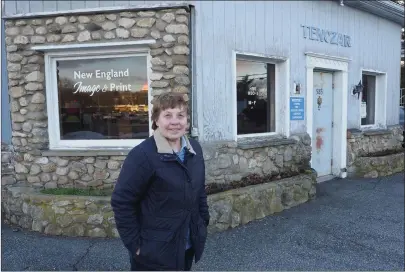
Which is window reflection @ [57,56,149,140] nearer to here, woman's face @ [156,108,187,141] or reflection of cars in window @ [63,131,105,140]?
reflection of cars in window @ [63,131,105,140]

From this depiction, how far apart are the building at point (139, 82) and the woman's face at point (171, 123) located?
8.84 ft

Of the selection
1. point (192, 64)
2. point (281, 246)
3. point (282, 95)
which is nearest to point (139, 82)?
point (192, 64)

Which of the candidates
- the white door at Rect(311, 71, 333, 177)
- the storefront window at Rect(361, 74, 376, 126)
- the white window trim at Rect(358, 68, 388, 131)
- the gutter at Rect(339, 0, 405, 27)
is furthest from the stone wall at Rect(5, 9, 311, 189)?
the white window trim at Rect(358, 68, 388, 131)

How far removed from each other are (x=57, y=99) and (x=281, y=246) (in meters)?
3.85

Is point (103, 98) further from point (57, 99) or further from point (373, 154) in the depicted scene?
point (373, 154)

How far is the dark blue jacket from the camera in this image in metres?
2.21

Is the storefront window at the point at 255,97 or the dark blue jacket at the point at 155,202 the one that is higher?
the storefront window at the point at 255,97

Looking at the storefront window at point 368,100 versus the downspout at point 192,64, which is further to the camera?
the storefront window at point 368,100

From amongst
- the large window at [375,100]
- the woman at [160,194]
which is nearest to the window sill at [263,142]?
the woman at [160,194]

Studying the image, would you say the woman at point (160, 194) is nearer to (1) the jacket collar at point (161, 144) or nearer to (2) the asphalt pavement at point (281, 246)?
(1) the jacket collar at point (161, 144)

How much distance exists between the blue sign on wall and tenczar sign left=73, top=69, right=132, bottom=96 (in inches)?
118

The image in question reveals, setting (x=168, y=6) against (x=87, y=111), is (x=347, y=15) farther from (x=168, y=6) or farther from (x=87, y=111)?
(x=87, y=111)

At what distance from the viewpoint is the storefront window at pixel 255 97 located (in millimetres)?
5977

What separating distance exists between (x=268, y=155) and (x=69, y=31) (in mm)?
3691
